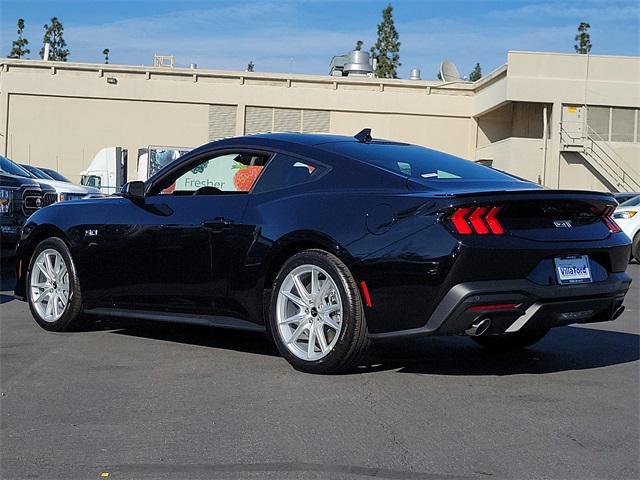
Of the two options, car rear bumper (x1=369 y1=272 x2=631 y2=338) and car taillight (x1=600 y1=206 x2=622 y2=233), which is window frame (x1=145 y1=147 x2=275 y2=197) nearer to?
car rear bumper (x1=369 y1=272 x2=631 y2=338)

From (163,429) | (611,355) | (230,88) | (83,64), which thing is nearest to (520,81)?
(230,88)

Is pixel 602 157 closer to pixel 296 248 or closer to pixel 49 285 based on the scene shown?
pixel 49 285

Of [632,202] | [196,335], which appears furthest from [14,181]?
[632,202]

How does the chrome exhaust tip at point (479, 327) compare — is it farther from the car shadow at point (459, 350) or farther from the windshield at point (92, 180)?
A: the windshield at point (92, 180)

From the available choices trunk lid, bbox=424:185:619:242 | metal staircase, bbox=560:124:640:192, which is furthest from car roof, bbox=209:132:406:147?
metal staircase, bbox=560:124:640:192

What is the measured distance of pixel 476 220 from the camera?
532 centimetres

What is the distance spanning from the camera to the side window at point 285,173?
20.3 feet

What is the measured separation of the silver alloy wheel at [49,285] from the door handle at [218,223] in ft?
5.36

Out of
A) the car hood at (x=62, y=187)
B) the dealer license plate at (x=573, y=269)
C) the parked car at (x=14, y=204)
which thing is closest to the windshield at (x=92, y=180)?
the car hood at (x=62, y=187)

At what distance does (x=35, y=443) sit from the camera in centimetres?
Answer: 438

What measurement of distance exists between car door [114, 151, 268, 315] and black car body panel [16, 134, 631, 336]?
11 mm

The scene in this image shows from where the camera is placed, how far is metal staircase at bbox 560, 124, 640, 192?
39156 millimetres

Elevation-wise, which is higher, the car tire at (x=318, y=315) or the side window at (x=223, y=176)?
the side window at (x=223, y=176)

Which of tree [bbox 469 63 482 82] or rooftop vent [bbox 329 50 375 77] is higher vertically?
tree [bbox 469 63 482 82]
